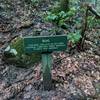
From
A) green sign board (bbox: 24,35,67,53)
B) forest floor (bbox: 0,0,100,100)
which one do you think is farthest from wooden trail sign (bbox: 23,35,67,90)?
forest floor (bbox: 0,0,100,100)

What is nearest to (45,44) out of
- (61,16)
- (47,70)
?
(47,70)

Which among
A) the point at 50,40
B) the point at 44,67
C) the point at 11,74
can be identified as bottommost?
the point at 11,74

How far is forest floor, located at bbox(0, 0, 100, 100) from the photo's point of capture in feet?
17.3

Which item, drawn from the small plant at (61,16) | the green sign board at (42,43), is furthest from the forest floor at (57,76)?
the green sign board at (42,43)

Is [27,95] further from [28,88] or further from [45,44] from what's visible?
[45,44]

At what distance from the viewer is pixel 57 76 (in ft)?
18.4

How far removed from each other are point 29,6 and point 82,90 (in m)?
4.84

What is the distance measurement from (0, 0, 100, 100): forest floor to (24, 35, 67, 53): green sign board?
2.86 feet

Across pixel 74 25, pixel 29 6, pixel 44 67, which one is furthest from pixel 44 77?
pixel 29 6

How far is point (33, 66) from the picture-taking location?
19.8ft

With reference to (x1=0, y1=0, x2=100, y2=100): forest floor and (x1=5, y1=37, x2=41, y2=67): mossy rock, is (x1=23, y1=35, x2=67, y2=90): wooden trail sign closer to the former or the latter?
(x1=0, y1=0, x2=100, y2=100): forest floor

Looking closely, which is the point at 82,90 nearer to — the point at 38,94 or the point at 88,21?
the point at 38,94

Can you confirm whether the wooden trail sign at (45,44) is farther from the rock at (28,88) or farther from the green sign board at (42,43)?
the rock at (28,88)

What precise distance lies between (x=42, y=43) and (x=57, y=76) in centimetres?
101
